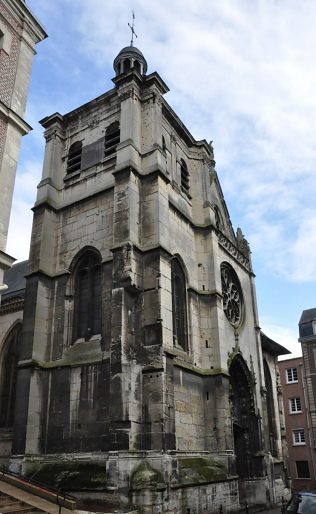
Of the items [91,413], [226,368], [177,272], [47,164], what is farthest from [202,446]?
[47,164]

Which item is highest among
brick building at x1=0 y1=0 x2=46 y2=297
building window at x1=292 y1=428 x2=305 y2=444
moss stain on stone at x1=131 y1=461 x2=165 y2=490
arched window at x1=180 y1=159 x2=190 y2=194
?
arched window at x1=180 y1=159 x2=190 y2=194

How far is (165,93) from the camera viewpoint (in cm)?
1745

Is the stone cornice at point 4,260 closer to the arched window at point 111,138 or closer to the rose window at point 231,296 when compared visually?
the arched window at point 111,138

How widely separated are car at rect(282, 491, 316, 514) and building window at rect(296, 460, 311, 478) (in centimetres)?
2561

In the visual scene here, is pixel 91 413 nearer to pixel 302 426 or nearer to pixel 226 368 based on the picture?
pixel 226 368

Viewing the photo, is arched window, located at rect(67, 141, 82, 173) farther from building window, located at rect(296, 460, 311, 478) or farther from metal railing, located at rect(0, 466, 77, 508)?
building window, located at rect(296, 460, 311, 478)

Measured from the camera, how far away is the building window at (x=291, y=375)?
111ft

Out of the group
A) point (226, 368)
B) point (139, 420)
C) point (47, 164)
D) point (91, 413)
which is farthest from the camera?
point (47, 164)

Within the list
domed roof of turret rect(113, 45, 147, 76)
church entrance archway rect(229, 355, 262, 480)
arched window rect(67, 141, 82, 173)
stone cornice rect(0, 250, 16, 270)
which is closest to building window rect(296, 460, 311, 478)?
church entrance archway rect(229, 355, 262, 480)

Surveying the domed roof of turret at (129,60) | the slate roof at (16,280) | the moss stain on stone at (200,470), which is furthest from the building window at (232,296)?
the domed roof of turret at (129,60)

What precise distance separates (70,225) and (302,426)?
2395 centimetres

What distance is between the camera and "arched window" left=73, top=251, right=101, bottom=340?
14367mm

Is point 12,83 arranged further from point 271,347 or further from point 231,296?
point 271,347

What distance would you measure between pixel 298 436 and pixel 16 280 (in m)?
22.3
